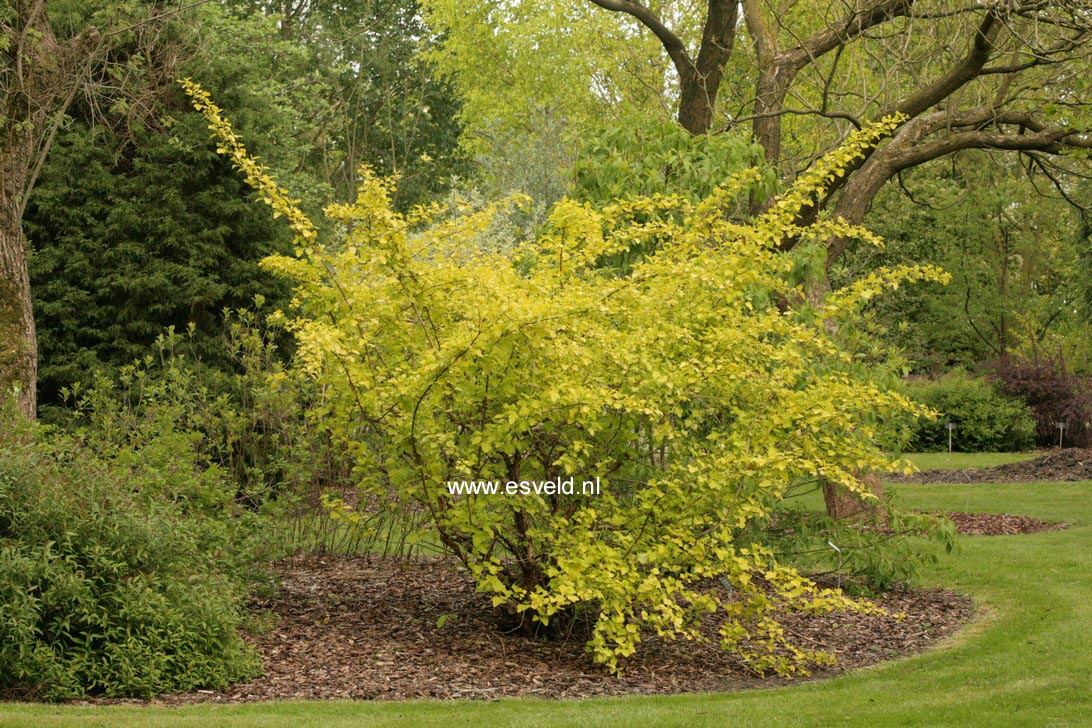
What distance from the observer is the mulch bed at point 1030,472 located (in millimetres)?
16297

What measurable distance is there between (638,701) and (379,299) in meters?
2.64

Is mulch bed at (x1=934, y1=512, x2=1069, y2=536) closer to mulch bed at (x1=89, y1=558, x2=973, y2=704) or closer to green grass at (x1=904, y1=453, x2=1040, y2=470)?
mulch bed at (x1=89, y1=558, x2=973, y2=704)

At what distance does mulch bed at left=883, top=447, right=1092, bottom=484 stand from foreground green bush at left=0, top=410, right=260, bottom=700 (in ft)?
41.5

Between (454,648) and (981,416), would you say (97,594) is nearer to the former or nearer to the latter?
(454,648)

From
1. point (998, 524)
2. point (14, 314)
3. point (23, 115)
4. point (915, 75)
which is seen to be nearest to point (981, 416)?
point (998, 524)

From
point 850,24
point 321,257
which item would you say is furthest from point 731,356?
point 850,24

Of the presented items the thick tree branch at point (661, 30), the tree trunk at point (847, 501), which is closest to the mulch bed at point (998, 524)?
the tree trunk at point (847, 501)

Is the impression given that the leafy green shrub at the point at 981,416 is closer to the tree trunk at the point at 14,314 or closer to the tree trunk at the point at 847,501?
the tree trunk at the point at 847,501

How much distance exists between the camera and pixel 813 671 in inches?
261

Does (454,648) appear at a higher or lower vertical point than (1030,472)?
lower

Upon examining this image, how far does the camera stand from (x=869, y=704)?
558 cm

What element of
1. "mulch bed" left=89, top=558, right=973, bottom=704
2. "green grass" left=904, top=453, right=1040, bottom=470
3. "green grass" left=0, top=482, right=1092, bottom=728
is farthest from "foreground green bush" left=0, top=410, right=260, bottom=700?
"green grass" left=904, top=453, right=1040, bottom=470

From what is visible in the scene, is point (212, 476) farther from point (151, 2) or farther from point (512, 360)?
point (151, 2)

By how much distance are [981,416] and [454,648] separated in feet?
53.7
